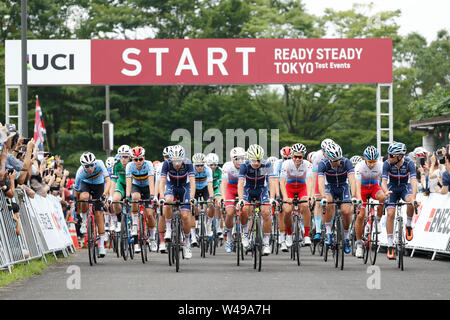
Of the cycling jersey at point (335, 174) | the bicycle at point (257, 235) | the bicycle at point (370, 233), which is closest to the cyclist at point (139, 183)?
the bicycle at point (257, 235)

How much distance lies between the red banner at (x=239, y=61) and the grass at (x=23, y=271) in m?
12.0

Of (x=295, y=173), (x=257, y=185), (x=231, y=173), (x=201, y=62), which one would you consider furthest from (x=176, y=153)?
(x=201, y=62)

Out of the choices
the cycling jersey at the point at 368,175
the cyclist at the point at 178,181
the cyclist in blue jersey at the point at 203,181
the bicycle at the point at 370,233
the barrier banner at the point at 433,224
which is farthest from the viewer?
the cyclist in blue jersey at the point at 203,181

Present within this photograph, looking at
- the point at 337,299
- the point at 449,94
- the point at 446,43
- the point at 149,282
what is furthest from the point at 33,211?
the point at 446,43

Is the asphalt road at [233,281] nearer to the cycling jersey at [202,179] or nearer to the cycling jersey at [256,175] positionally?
the cycling jersey at [256,175]

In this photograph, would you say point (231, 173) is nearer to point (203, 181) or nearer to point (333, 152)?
point (203, 181)

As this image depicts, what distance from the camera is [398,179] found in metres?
15.1

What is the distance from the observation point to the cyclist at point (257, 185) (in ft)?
49.5

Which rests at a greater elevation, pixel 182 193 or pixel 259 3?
pixel 259 3

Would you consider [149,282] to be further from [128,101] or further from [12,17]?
[12,17]

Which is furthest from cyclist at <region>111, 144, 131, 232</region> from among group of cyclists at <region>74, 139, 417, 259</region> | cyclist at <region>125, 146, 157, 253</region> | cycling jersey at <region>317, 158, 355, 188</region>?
cycling jersey at <region>317, 158, 355, 188</region>

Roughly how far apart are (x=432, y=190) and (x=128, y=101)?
3412 cm

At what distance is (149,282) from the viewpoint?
1217cm

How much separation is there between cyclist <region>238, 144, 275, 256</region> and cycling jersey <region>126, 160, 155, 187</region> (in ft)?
7.68
